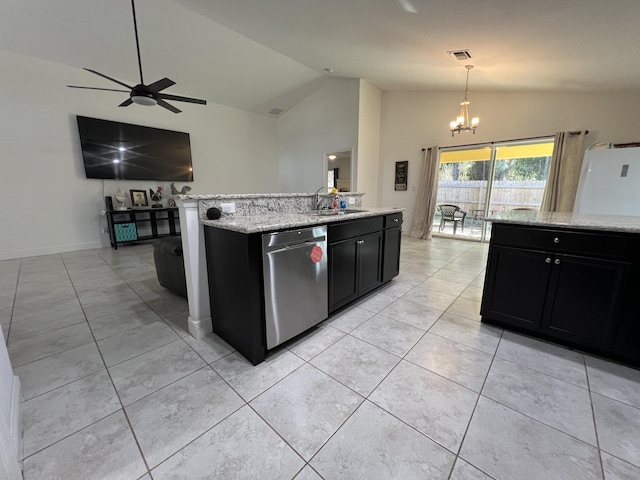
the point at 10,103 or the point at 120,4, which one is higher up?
the point at 120,4

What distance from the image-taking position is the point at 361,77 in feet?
18.0

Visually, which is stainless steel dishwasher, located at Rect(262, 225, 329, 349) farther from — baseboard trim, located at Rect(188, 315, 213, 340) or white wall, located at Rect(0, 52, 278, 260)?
white wall, located at Rect(0, 52, 278, 260)

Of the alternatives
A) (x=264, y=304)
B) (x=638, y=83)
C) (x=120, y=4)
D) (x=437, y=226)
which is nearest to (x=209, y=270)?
(x=264, y=304)

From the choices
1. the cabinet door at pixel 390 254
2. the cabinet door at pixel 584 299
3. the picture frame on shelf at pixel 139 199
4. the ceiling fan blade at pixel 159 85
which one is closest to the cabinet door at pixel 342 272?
the cabinet door at pixel 390 254

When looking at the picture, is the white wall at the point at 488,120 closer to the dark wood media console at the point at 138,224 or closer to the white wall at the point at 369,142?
the white wall at the point at 369,142

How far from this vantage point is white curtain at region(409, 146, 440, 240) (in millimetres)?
5824

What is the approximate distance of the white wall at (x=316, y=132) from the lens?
598cm

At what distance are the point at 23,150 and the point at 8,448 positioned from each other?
5500 mm

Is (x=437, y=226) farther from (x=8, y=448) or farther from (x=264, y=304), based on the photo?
(x=8, y=448)

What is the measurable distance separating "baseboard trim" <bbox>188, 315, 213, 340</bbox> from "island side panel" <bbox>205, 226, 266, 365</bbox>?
5.3 inches

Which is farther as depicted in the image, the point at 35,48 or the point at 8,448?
the point at 35,48

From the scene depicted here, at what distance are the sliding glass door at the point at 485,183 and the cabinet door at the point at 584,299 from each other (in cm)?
311

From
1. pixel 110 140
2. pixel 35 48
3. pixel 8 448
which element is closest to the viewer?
pixel 8 448

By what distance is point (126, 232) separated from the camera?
5152mm
